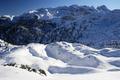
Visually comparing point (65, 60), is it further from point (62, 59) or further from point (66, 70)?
point (66, 70)

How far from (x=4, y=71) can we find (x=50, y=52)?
391 feet

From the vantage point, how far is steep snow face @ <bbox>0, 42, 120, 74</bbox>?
103938 millimetres

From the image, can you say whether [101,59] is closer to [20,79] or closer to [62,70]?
[62,70]

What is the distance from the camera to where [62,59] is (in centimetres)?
13150

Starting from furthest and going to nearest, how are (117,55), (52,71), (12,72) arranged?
(117,55)
(52,71)
(12,72)

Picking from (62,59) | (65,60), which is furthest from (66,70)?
(62,59)

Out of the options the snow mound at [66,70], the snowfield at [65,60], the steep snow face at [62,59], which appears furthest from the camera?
the steep snow face at [62,59]

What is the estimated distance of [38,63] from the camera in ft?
357

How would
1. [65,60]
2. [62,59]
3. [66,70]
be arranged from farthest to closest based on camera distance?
[62,59] → [65,60] → [66,70]

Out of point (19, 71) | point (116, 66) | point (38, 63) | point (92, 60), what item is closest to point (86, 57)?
point (92, 60)

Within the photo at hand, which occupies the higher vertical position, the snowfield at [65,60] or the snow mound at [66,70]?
the snowfield at [65,60]

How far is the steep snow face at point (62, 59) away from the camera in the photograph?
10394cm

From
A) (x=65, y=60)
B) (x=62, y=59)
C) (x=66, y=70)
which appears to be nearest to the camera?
(x=66, y=70)

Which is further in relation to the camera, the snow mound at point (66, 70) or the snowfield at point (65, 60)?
the snow mound at point (66, 70)
